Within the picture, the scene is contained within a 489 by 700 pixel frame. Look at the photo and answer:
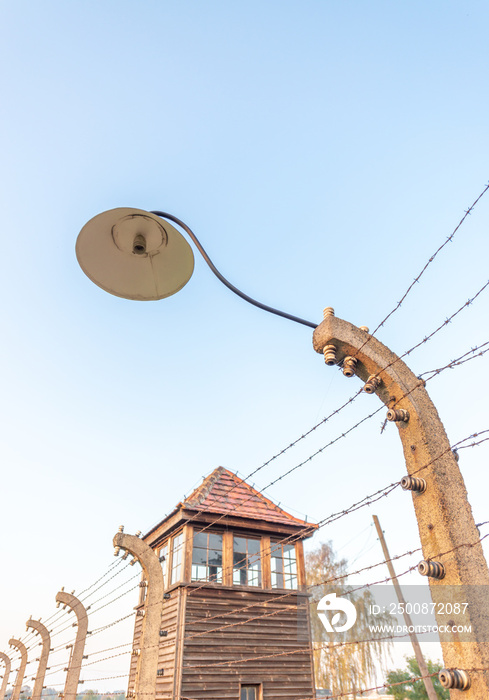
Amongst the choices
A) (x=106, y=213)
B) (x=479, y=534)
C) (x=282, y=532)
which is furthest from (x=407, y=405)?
(x=282, y=532)

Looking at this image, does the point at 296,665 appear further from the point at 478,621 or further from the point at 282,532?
the point at 478,621

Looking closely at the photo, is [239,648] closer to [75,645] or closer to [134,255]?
[75,645]

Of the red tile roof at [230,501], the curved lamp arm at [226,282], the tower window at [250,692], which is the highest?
the red tile roof at [230,501]

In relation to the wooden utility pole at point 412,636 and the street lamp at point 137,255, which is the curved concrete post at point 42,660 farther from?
the street lamp at point 137,255

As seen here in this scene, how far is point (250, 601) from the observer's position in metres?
12.1

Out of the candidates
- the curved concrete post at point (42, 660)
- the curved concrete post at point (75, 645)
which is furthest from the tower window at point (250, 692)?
the curved concrete post at point (42, 660)

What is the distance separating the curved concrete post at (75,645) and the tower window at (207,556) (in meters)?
3.49

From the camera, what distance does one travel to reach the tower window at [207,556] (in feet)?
40.9

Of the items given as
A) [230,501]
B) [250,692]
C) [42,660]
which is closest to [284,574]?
[230,501]

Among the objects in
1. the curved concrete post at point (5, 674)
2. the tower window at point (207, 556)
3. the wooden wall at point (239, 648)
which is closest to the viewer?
the wooden wall at point (239, 648)

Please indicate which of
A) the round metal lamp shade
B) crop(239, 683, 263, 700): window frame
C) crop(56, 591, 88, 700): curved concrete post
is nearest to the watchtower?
crop(239, 683, 263, 700): window frame

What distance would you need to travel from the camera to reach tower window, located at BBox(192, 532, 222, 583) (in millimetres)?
12477

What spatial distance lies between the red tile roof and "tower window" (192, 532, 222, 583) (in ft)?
2.54

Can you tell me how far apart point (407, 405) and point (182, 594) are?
10.1m
